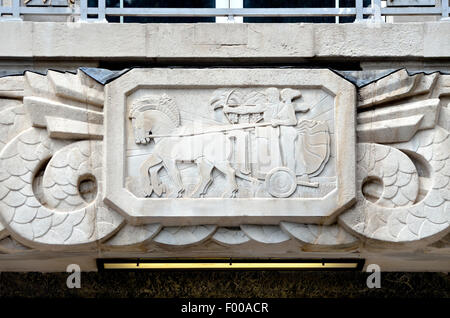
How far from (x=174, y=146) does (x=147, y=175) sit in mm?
358

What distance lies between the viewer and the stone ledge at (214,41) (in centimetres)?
1135

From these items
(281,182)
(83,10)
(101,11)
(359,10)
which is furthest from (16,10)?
(359,10)

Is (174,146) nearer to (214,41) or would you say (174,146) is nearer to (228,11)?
(214,41)

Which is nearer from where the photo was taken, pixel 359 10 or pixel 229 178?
pixel 229 178

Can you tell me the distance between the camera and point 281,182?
36.1 ft

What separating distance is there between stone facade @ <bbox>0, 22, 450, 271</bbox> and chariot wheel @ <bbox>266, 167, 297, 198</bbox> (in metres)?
0.01

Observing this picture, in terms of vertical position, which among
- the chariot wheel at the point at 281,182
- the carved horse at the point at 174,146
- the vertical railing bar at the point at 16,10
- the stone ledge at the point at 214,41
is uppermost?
the vertical railing bar at the point at 16,10

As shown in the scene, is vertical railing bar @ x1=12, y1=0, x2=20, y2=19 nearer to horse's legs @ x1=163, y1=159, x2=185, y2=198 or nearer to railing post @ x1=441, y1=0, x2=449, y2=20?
horse's legs @ x1=163, y1=159, x2=185, y2=198

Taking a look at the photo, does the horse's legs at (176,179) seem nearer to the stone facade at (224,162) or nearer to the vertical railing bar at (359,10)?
the stone facade at (224,162)

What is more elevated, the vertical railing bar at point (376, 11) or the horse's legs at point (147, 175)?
the vertical railing bar at point (376, 11)

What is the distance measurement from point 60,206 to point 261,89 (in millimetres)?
2107

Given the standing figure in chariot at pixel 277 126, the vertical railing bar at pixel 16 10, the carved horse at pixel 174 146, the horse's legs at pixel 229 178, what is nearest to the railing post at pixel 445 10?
the standing figure in chariot at pixel 277 126

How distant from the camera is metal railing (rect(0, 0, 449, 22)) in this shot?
1152cm

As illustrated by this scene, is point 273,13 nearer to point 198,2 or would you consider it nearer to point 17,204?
point 198,2
